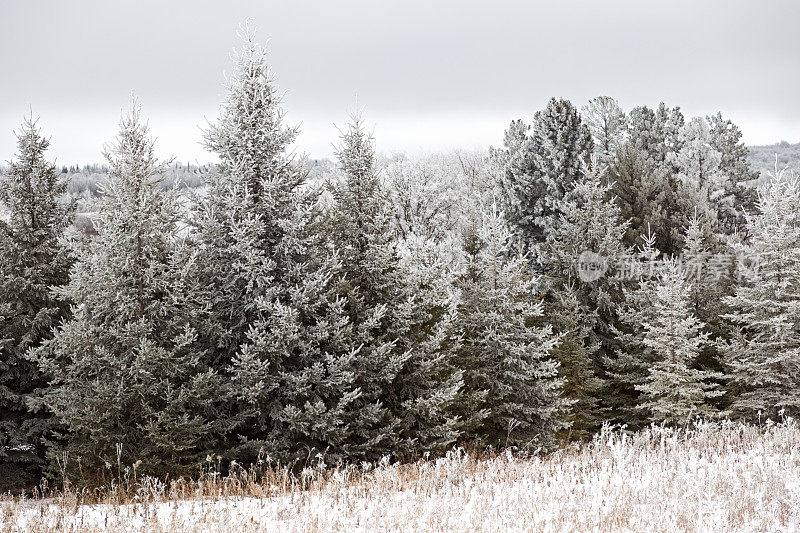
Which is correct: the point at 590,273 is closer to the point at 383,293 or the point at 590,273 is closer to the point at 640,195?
the point at 640,195

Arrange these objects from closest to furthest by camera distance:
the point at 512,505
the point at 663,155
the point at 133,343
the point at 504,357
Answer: the point at 512,505, the point at 133,343, the point at 504,357, the point at 663,155

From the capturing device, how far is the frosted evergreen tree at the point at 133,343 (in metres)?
11.1

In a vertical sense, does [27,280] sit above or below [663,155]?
below

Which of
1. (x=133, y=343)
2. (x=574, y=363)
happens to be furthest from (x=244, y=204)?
(x=574, y=363)

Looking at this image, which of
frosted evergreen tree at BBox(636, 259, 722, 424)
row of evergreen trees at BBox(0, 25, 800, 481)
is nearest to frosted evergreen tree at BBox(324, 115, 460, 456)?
row of evergreen trees at BBox(0, 25, 800, 481)

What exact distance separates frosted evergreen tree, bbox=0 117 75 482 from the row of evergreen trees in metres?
0.06

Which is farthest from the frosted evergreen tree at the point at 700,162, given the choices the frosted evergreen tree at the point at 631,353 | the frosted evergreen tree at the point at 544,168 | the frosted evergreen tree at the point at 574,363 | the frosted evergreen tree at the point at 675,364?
the frosted evergreen tree at the point at 574,363

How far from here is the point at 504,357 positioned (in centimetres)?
1620

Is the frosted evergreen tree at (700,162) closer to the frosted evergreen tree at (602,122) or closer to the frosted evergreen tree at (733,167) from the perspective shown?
the frosted evergreen tree at (733,167)

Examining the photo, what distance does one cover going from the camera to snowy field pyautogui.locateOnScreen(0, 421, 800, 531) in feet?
19.7

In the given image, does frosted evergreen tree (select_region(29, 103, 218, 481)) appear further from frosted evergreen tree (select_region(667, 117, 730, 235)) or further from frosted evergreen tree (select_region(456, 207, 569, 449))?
frosted evergreen tree (select_region(667, 117, 730, 235))

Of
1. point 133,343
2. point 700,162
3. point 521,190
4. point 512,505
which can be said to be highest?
point 700,162

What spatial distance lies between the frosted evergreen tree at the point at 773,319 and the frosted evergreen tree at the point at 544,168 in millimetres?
11061

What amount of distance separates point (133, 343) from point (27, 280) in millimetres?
5473
